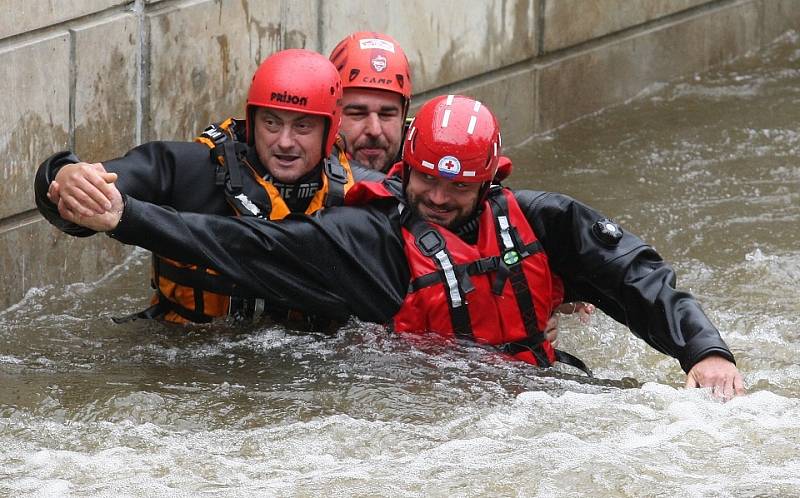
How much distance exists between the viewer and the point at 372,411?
4.95m

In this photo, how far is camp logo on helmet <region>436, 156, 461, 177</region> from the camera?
519 cm

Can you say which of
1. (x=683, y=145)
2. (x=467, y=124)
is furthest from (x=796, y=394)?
(x=683, y=145)

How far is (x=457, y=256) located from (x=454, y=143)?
40 cm

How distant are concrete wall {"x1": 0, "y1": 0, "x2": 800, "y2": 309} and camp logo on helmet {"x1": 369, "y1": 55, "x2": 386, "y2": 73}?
1168 mm

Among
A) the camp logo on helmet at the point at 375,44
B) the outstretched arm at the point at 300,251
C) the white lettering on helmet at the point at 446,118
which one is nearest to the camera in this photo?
the outstretched arm at the point at 300,251

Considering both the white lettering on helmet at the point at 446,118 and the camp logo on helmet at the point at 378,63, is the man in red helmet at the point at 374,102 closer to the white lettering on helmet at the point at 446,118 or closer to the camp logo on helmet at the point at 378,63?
the camp logo on helmet at the point at 378,63

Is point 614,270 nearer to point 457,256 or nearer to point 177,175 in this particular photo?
point 457,256

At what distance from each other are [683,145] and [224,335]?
4776 millimetres

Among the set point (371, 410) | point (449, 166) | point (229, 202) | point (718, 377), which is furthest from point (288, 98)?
point (718, 377)

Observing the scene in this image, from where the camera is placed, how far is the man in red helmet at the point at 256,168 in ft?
18.2

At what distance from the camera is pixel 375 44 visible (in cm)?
655

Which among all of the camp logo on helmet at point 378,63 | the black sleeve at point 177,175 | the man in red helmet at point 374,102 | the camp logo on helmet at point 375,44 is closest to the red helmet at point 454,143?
the black sleeve at point 177,175

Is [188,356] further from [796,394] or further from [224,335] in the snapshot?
[796,394]

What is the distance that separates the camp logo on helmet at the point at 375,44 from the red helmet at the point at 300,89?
0.76 m
